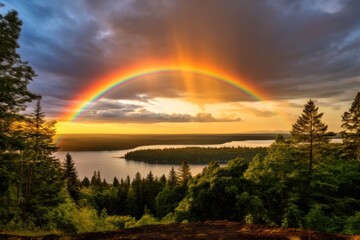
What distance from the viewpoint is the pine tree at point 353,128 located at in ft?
136

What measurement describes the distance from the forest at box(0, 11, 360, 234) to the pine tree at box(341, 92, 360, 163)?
3.85ft

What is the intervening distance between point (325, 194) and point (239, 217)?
9892mm

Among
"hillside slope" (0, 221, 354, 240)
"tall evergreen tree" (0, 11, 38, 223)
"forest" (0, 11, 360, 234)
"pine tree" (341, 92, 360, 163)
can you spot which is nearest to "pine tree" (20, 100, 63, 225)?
"forest" (0, 11, 360, 234)

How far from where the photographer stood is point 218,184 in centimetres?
3059

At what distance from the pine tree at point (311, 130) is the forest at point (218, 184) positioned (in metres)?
0.11

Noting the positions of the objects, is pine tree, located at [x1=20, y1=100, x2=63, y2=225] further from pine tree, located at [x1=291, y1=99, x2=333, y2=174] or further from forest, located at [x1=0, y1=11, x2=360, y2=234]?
pine tree, located at [x1=291, y1=99, x2=333, y2=174]

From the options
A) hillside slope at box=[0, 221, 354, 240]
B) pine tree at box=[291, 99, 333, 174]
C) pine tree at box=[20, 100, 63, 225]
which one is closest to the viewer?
hillside slope at box=[0, 221, 354, 240]

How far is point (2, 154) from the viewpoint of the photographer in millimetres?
16141

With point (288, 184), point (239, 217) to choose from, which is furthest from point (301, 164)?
point (239, 217)

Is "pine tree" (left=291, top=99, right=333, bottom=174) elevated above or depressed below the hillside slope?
above

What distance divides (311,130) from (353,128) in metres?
17.0

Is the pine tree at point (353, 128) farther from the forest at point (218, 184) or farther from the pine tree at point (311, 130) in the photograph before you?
the pine tree at point (311, 130)

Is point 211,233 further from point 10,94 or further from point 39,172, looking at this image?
point 39,172

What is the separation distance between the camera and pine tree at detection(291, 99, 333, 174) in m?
30.8
